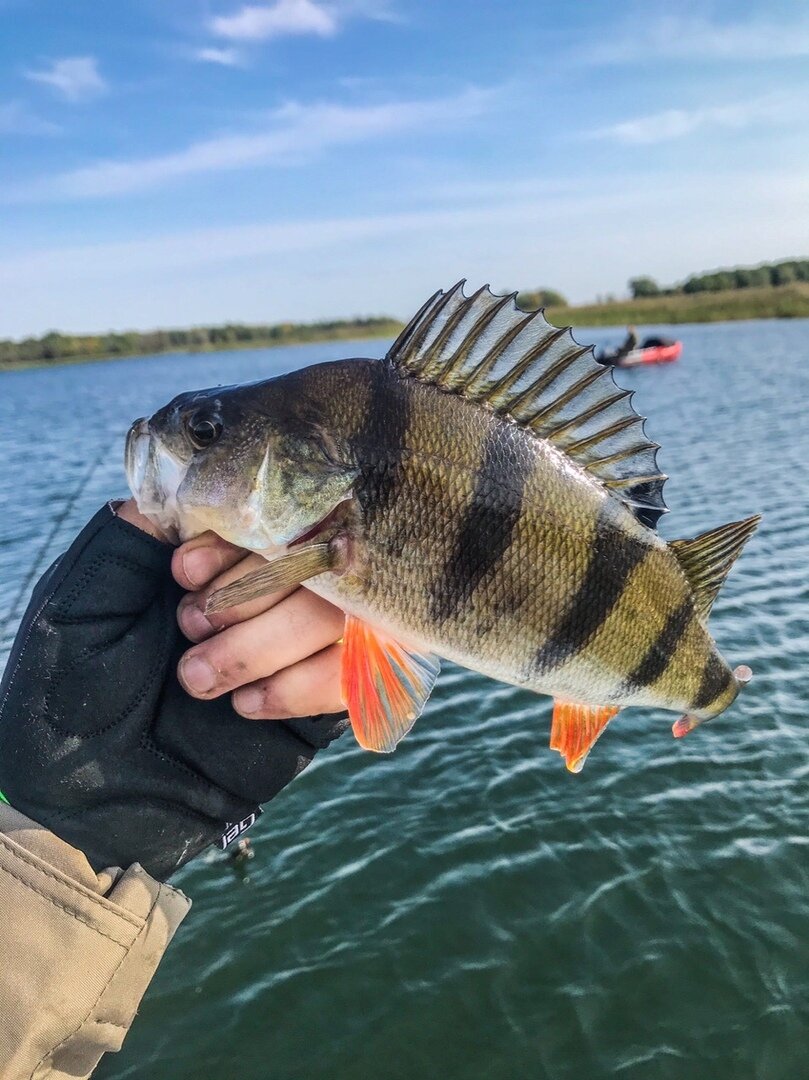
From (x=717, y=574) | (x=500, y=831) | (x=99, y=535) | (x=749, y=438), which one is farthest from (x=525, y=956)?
(x=749, y=438)

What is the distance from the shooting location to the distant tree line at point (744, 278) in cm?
9562

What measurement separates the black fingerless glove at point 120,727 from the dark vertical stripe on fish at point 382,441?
69cm

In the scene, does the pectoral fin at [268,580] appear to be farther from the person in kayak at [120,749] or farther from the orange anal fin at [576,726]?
the orange anal fin at [576,726]

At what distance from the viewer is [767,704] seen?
25.9 ft

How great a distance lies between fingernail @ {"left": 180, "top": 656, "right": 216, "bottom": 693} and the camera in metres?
2.32

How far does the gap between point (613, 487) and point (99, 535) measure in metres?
1.56

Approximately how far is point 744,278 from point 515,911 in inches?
4141

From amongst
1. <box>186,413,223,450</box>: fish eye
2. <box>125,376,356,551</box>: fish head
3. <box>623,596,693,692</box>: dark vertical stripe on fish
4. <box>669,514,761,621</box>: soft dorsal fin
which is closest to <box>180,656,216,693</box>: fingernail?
<box>125,376,356,551</box>: fish head

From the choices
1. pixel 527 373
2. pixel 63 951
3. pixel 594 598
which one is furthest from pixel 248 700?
pixel 527 373

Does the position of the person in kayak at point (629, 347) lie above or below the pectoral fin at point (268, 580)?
above

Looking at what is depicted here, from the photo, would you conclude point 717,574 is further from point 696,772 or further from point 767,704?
point 767,704

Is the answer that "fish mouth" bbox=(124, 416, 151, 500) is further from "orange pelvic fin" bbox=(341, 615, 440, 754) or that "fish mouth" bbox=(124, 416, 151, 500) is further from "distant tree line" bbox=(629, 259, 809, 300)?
"distant tree line" bbox=(629, 259, 809, 300)

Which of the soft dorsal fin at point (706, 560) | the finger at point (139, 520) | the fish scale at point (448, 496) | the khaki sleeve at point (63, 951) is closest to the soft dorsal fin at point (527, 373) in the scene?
the fish scale at point (448, 496)

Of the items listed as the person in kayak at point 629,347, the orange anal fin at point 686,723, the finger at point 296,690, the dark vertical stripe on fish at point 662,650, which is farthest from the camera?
the person in kayak at point 629,347
